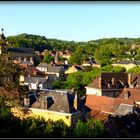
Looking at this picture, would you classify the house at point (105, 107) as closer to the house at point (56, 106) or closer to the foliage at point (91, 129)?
the house at point (56, 106)

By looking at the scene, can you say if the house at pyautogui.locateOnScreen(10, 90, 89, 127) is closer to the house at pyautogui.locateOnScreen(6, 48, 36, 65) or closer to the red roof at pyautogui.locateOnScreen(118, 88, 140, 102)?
the red roof at pyautogui.locateOnScreen(118, 88, 140, 102)

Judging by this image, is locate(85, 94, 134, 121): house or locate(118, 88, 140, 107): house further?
locate(118, 88, 140, 107): house

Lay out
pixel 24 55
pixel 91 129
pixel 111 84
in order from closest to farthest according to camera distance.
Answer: pixel 91 129 → pixel 111 84 → pixel 24 55

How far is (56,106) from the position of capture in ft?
85.4

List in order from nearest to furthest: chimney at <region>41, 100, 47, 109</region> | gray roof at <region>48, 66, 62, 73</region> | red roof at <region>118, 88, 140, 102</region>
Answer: chimney at <region>41, 100, 47, 109</region>
red roof at <region>118, 88, 140, 102</region>
gray roof at <region>48, 66, 62, 73</region>

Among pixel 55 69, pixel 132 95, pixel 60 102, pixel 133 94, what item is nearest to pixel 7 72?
pixel 60 102

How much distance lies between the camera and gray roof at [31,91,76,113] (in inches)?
1010

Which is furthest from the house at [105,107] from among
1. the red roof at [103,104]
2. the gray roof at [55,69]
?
the gray roof at [55,69]

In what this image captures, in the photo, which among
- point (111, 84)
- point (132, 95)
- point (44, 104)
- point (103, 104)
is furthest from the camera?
point (111, 84)

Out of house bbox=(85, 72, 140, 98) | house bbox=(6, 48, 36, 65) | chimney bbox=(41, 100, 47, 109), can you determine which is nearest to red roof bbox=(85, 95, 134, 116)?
chimney bbox=(41, 100, 47, 109)

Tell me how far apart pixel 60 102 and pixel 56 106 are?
39cm

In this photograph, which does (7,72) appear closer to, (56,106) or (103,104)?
(56,106)

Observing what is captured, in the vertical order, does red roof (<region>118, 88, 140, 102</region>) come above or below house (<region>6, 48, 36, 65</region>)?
below

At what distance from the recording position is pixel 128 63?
73.8m
